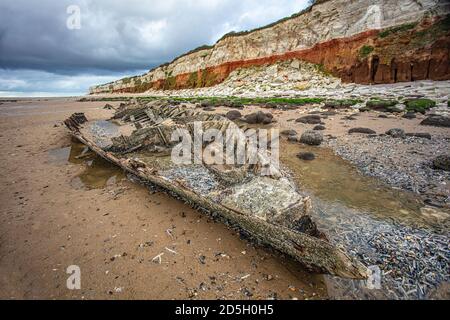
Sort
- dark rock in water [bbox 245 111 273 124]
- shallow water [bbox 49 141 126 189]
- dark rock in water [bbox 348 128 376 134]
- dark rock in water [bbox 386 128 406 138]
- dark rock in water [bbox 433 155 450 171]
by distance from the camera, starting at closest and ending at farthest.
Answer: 1. dark rock in water [bbox 433 155 450 171]
2. shallow water [bbox 49 141 126 189]
3. dark rock in water [bbox 386 128 406 138]
4. dark rock in water [bbox 348 128 376 134]
5. dark rock in water [bbox 245 111 273 124]

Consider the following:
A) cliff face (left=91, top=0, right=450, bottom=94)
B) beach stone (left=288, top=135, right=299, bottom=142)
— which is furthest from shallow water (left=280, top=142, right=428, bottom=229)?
cliff face (left=91, top=0, right=450, bottom=94)

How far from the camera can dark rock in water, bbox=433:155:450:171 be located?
5.96m

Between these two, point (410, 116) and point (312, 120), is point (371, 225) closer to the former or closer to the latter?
point (312, 120)

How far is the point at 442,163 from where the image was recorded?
603 centimetres

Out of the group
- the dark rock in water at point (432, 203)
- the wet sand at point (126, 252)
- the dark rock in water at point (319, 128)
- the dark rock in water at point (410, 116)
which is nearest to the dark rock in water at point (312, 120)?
the dark rock in water at point (319, 128)

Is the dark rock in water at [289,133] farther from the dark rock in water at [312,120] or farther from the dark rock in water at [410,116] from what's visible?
the dark rock in water at [410,116]

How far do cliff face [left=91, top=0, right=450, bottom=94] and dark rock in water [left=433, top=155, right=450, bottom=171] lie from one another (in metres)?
21.2

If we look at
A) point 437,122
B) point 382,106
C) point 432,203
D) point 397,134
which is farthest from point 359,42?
point 432,203

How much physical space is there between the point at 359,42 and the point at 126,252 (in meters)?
32.3

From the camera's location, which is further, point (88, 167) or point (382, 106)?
point (382, 106)

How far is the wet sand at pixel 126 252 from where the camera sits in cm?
300

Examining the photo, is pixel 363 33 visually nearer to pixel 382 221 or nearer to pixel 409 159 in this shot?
pixel 409 159

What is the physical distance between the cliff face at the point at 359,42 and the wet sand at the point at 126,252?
89.2 ft

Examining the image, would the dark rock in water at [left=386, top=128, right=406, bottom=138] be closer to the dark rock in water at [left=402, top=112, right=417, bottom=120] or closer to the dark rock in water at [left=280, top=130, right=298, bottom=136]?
the dark rock in water at [left=280, top=130, right=298, bottom=136]
